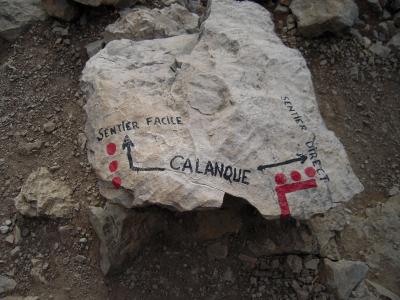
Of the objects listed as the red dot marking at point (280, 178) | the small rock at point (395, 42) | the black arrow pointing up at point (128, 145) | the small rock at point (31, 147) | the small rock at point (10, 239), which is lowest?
the small rock at point (10, 239)

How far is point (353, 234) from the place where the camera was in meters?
3.50

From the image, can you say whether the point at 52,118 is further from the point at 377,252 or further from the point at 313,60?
the point at 377,252

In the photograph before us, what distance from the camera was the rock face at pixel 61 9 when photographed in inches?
162

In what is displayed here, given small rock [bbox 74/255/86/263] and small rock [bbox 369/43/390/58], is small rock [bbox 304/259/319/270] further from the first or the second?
small rock [bbox 369/43/390/58]

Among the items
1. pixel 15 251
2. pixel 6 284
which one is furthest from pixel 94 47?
pixel 6 284

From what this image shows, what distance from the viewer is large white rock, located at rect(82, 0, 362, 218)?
106 inches

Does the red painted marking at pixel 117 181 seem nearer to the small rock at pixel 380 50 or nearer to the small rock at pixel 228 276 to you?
the small rock at pixel 228 276

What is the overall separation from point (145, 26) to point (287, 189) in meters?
1.98

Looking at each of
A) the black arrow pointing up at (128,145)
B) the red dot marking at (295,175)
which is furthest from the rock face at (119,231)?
the red dot marking at (295,175)

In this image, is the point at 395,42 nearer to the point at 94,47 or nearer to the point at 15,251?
the point at 94,47

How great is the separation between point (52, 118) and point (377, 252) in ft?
9.20

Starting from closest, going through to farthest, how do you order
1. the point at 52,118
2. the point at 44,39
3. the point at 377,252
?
the point at 377,252 → the point at 52,118 → the point at 44,39

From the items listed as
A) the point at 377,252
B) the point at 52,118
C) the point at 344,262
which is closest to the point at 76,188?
the point at 52,118

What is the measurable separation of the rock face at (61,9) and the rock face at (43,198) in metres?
1.57
